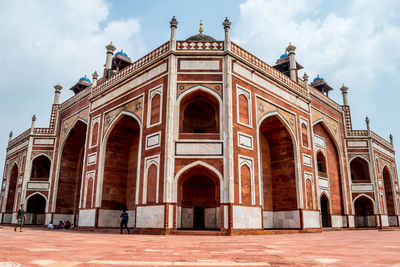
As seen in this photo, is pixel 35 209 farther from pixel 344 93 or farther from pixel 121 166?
pixel 344 93

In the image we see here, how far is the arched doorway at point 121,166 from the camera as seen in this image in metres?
16.0

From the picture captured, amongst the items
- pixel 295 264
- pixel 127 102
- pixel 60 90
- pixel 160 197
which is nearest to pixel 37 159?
pixel 60 90

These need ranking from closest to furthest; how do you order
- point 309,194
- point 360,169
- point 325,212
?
point 309,194 < point 325,212 < point 360,169

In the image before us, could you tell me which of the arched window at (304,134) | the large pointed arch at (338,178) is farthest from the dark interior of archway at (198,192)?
the large pointed arch at (338,178)

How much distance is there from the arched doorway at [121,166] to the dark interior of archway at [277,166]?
6.96 meters

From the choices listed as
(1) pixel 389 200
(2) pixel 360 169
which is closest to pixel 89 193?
(2) pixel 360 169

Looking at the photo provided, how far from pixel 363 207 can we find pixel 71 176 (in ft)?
72.3

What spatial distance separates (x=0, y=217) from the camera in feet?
84.0

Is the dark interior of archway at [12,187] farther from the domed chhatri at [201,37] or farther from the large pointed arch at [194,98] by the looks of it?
the large pointed arch at [194,98]

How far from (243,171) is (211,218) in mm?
3123

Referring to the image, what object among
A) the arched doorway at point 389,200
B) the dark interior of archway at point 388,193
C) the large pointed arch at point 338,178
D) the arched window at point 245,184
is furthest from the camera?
the dark interior of archway at point 388,193

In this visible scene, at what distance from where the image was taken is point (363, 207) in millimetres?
23719

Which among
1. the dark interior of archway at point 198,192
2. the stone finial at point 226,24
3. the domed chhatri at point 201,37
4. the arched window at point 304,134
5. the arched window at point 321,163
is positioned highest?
the domed chhatri at point 201,37

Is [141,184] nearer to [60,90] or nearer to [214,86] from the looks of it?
[214,86]
